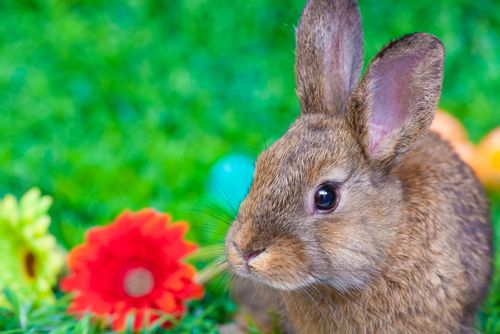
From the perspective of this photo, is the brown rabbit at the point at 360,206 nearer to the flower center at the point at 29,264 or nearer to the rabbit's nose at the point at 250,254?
the rabbit's nose at the point at 250,254

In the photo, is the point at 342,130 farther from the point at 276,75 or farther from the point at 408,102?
the point at 276,75

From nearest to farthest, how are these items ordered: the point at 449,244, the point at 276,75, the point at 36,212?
the point at 449,244
the point at 36,212
the point at 276,75

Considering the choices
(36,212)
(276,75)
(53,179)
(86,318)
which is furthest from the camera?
(276,75)

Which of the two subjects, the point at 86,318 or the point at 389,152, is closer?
the point at 389,152

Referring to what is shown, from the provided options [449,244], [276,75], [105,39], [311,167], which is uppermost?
[105,39]

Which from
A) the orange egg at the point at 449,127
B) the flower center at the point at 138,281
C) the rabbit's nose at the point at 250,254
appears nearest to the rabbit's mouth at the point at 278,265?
the rabbit's nose at the point at 250,254

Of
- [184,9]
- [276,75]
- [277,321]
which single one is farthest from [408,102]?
[184,9]

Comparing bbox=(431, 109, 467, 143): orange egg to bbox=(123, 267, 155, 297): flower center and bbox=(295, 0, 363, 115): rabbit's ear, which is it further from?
bbox=(123, 267, 155, 297): flower center
